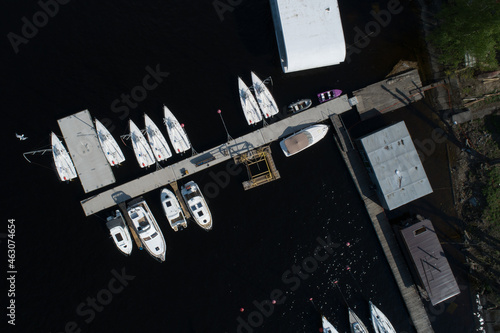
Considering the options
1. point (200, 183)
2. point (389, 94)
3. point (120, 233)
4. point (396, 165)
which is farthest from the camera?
point (389, 94)

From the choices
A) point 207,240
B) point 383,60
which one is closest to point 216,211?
point 207,240

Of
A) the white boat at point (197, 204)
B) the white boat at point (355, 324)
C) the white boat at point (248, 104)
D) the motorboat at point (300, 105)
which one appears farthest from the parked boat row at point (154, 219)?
the white boat at point (355, 324)

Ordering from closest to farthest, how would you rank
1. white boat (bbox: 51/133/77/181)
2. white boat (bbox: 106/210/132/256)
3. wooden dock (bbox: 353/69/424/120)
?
white boat (bbox: 106/210/132/256)
white boat (bbox: 51/133/77/181)
wooden dock (bbox: 353/69/424/120)

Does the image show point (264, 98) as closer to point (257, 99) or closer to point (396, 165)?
point (257, 99)

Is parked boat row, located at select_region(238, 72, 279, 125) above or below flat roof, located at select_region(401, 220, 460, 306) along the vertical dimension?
above

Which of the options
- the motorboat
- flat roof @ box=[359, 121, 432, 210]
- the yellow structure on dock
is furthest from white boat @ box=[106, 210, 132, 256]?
flat roof @ box=[359, 121, 432, 210]

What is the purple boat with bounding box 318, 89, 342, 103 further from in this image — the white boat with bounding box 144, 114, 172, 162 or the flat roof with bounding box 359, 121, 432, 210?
the white boat with bounding box 144, 114, 172, 162

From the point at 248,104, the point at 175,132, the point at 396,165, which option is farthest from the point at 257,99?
the point at 396,165

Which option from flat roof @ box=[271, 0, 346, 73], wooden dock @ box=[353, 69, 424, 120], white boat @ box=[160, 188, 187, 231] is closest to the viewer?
flat roof @ box=[271, 0, 346, 73]
